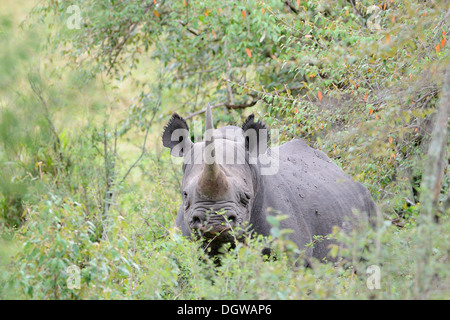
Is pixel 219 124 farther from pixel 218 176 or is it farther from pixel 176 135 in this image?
pixel 218 176

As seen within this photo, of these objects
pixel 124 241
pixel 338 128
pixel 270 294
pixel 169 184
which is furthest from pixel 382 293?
pixel 169 184

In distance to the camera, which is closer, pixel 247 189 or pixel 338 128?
pixel 247 189

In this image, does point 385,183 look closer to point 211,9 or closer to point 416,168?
point 416,168

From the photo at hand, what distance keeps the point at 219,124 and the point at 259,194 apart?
15.0ft

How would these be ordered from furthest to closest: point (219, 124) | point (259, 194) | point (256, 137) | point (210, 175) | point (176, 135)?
point (219, 124)
point (176, 135)
point (256, 137)
point (259, 194)
point (210, 175)

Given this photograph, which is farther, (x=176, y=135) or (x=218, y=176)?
(x=176, y=135)

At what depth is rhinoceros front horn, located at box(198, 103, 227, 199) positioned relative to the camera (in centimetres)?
511

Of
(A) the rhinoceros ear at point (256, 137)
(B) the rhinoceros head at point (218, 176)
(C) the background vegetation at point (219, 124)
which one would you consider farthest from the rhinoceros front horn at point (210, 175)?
(A) the rhinoceros ear at point (256, 137)

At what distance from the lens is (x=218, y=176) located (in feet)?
17.1

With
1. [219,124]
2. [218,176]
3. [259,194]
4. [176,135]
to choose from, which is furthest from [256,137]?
[219,124]

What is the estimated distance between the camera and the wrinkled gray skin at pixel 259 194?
17.0 ft

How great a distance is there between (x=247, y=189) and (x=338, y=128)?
250 centimetres

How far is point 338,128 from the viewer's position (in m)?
7.75
